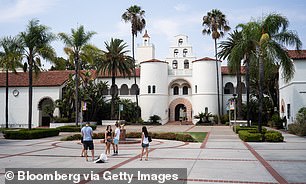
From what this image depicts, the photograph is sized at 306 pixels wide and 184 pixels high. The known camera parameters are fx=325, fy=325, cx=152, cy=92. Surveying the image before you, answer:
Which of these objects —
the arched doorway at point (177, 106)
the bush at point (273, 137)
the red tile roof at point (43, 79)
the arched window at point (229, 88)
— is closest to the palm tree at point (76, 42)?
the red tile roof at point (43, 79)

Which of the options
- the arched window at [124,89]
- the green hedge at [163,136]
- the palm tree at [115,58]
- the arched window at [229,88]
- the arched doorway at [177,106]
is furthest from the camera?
the arched window at [124,89]

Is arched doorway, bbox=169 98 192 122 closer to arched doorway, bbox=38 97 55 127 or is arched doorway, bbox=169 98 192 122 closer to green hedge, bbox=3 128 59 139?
arched doorway, bbox=38 97 55 127

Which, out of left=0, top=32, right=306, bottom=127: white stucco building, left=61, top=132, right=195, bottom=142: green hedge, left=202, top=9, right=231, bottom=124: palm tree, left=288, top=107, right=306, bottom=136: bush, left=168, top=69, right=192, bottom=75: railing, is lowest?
left=61, top=132, right=195, bottom=142: green hedge

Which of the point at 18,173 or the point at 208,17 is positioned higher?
the point at 208,17

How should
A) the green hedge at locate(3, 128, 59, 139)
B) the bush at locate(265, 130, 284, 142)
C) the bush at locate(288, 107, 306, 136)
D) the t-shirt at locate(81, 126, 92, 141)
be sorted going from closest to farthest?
the t-shirt at locate(81, 126, 92, 141) → the bush at locate(265, 130, 284, 142) → the green hedge at locate(3, 128, 59, 139) → the bush at locate(288, 107, 306, 136)

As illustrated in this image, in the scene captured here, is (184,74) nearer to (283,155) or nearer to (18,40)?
(18,40)

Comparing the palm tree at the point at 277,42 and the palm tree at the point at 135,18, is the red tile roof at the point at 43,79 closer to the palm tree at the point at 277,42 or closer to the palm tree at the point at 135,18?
the palm tree at the point at 135,18

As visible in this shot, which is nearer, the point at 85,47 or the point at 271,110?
the point at 85,47

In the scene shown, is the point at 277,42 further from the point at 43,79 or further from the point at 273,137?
the point at 43,79

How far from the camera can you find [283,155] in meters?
15.3

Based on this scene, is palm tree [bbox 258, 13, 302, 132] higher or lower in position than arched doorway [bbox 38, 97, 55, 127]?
higher

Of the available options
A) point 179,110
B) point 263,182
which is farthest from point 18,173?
point 179,110

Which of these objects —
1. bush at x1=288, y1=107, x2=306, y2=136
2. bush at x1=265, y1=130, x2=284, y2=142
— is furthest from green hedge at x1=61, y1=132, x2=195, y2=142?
bush at x1=288, y1=107, x2=306, y2=136

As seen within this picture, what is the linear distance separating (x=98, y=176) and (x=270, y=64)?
17261 mm
